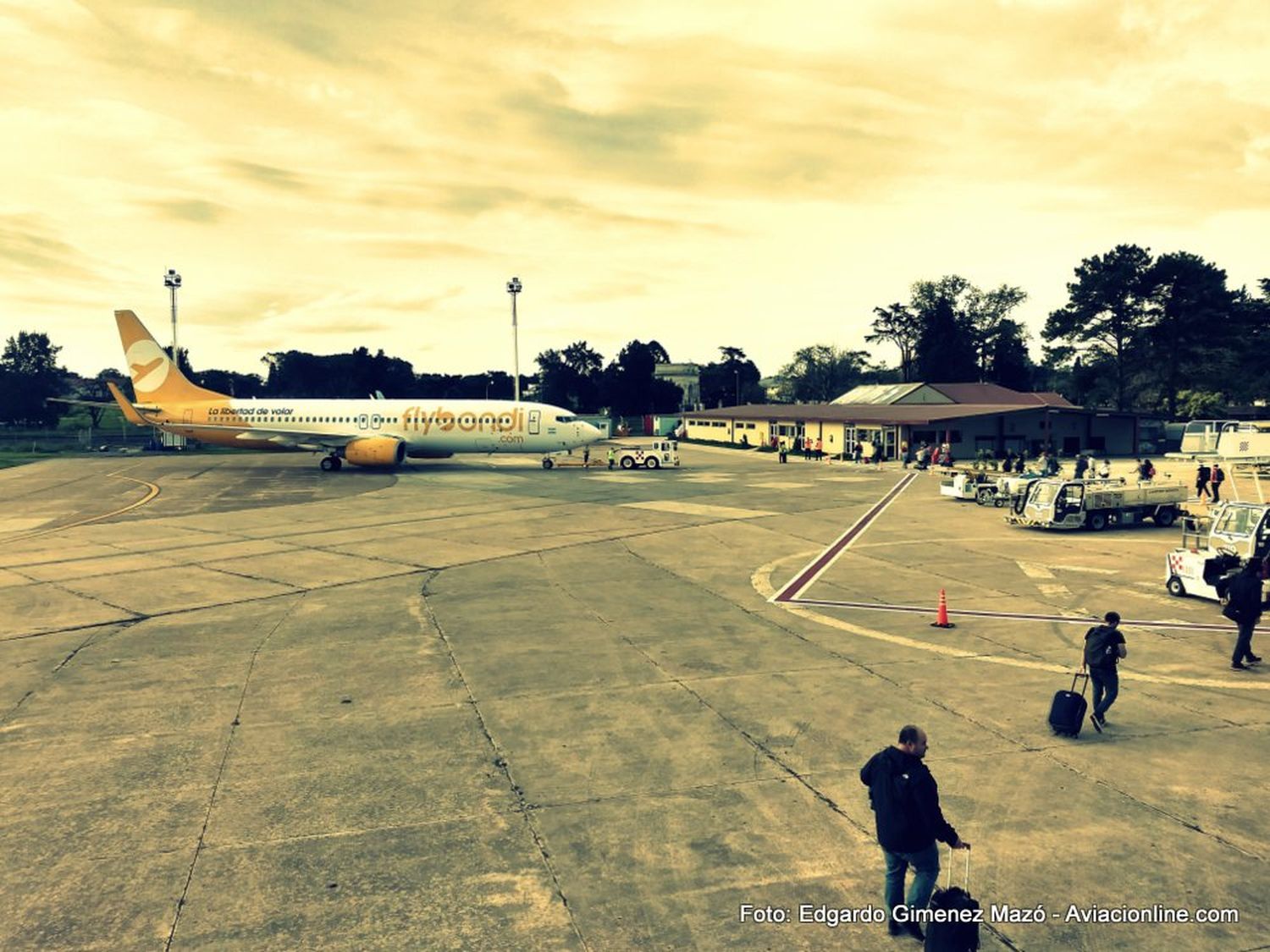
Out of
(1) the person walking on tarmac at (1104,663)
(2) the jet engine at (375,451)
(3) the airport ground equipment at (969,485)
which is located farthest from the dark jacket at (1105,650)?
(2) the jet engine at (375,451)

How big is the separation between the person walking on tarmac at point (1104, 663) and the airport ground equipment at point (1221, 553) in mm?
8772

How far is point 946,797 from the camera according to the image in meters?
9.57

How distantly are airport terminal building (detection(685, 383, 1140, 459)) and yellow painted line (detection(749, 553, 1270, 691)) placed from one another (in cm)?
4711

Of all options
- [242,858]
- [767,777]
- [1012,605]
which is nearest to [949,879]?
[767,777]

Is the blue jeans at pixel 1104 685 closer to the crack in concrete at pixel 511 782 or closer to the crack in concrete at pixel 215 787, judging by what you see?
the crack in concrete at pixel 511 782

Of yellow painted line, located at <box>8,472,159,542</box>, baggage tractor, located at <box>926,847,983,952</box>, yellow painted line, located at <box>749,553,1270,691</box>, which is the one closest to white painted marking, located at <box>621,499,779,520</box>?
yellow painted line, located at <box>749,553,1270,691</box>

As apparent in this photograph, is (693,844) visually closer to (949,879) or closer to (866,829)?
(866,829)

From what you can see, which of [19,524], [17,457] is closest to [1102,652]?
[19,524]

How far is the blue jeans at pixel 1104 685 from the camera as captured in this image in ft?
37.9

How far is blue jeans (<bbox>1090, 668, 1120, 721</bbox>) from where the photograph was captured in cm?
1154

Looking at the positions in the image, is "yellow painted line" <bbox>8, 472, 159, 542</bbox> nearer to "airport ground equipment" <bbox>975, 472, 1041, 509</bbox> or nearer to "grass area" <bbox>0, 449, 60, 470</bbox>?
"grass area" <bbox>0, 449, 60, 470</bbox>

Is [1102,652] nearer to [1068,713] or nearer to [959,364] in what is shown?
[1068,713]

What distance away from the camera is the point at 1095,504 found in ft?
97.2

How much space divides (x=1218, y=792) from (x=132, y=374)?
210 ft
